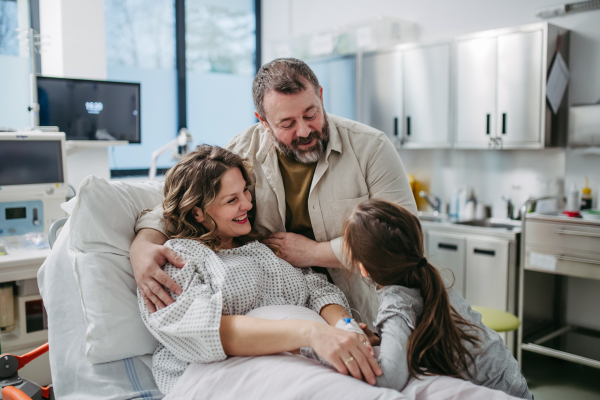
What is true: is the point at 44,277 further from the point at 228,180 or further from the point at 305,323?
the point at 305,323

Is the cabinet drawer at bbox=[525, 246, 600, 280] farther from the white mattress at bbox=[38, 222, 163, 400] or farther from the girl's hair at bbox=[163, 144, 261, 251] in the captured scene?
the white mattress at bbox=[38, 222, 163, 400]

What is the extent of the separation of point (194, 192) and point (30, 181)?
1.46 meters

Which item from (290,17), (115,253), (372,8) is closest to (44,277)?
(115,253)

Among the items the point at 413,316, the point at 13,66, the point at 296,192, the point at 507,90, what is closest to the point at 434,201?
the point at 507,90

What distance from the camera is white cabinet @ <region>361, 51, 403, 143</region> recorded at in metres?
3.95

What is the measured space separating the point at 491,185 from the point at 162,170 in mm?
2909

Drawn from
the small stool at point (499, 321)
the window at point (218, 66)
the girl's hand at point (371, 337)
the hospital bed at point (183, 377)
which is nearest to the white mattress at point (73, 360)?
the hospital bed at point (183, 377)

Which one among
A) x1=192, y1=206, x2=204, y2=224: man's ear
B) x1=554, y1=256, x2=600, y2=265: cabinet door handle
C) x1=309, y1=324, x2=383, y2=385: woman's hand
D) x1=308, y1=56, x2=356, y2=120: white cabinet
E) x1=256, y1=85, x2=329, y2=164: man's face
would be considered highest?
x1=308, y1=56, x2=356, y2=120: white cabinet

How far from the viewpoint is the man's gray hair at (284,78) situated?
1.69 meters

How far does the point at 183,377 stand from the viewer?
1337 millimetres

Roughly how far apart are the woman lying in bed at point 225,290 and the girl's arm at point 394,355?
3 cm

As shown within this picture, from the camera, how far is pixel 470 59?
3.54 m

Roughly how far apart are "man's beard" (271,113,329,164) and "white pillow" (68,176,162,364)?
56 cm

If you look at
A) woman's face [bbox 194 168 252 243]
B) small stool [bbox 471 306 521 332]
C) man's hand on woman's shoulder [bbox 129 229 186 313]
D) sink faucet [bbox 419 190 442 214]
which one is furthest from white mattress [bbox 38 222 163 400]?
sink faucet [bbox 419 190 442 214]
